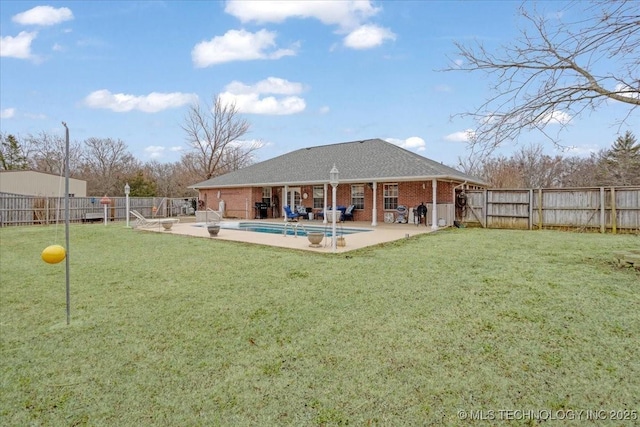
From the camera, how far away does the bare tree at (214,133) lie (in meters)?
35.9

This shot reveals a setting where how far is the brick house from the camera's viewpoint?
640 inches

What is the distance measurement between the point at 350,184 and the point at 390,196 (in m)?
2.41

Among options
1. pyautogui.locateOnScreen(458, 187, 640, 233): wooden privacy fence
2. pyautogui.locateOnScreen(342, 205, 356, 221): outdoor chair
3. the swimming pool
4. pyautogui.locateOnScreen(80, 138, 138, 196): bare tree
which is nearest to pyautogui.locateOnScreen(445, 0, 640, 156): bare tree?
the swimming pool

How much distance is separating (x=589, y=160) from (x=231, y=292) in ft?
129

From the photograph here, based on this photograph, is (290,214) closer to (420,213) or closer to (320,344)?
(420,213)

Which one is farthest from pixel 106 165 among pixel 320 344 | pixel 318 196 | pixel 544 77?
pixel 544 77

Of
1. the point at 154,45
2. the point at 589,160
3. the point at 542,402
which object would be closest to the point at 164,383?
the point at 542,402

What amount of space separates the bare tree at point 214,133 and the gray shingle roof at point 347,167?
13074mm

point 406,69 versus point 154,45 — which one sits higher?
point 154,45

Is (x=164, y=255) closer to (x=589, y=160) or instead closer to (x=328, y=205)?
(x=328, y=205)

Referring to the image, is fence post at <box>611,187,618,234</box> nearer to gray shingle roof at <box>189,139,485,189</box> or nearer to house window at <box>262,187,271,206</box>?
gray shingle roof at <box>189,139,485,189</box>

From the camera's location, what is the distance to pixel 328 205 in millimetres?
19609

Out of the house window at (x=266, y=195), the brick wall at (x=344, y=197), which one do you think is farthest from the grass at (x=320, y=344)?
the house window at (x=266, y=195)

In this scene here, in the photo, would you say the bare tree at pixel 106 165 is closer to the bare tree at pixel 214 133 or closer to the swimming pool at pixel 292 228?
the bare tree at pixel 214 133
